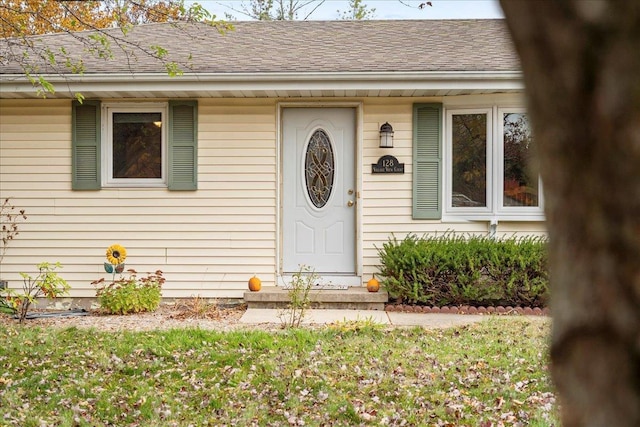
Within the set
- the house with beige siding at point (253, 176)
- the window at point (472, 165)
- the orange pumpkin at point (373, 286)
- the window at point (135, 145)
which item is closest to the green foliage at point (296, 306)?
the orange pumpkin at point (373, 286)

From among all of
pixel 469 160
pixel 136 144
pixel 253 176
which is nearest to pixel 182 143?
pixel 136 144

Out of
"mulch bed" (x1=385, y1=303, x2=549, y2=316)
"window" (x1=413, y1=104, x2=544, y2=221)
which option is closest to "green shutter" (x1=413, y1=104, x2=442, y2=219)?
"window" (x1=413, y1=104, x2=544, y2=221)

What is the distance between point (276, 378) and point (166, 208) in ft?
13.3

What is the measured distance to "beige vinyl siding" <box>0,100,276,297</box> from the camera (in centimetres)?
779

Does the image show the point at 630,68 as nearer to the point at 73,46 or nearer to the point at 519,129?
the point at 519,129

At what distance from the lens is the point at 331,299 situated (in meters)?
7.20

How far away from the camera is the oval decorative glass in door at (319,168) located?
7953 millimetres

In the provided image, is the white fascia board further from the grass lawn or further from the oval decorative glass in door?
the grass lawn

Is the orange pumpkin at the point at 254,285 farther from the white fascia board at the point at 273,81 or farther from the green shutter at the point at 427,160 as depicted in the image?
the white fascia board at the point at 273,81

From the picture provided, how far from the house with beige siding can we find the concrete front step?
20.5 inches

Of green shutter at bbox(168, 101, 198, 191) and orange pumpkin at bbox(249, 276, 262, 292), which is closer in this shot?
orange pumpkin at bbox(249, 276, 262, 292)

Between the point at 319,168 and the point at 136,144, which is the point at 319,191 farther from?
the point at 136,144

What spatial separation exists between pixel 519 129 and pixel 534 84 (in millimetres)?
7534

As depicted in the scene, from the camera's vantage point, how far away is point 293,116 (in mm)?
7930
